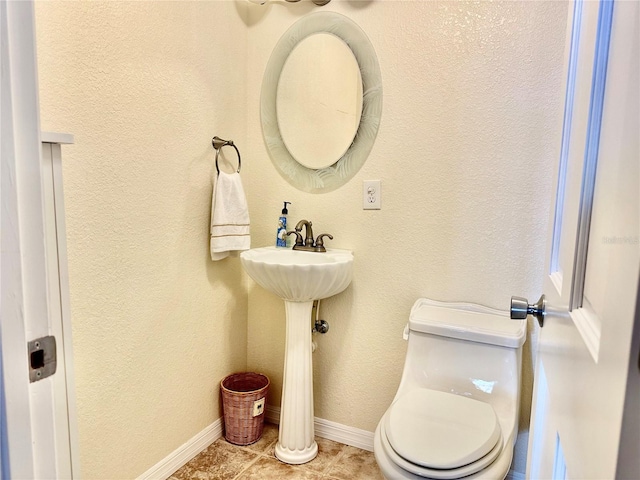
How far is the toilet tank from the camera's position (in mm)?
1515

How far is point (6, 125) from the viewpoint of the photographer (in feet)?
1.64

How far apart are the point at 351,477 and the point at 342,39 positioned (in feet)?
6.15

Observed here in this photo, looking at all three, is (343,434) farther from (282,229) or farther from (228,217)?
(228,217)

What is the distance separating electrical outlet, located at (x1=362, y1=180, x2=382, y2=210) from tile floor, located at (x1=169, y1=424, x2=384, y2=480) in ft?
3.68

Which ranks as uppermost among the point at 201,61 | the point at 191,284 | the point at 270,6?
the point at 270,6

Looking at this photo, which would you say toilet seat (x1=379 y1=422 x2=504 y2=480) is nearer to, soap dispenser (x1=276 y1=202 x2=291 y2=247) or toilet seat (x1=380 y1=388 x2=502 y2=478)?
toilet seat (x1=380 y1=388 x2=502 y2=478)

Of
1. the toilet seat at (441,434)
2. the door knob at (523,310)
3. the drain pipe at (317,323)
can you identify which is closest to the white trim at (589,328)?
the door knob at (523,310)

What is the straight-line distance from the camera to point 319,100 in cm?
194

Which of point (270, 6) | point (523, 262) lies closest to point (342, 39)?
point (270, 6)

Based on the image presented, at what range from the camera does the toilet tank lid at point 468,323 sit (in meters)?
1.52

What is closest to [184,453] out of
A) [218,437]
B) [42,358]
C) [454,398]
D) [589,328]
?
[218,437]

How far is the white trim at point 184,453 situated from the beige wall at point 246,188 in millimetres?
40

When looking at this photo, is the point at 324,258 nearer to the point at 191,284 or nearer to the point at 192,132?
the point at 191,284

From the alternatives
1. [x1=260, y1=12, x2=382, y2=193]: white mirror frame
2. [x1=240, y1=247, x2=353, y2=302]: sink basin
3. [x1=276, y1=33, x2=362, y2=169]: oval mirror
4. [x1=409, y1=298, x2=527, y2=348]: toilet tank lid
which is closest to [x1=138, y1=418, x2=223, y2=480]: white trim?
[x1=240, y1=247, x2=353, y2=302]: sink basin
